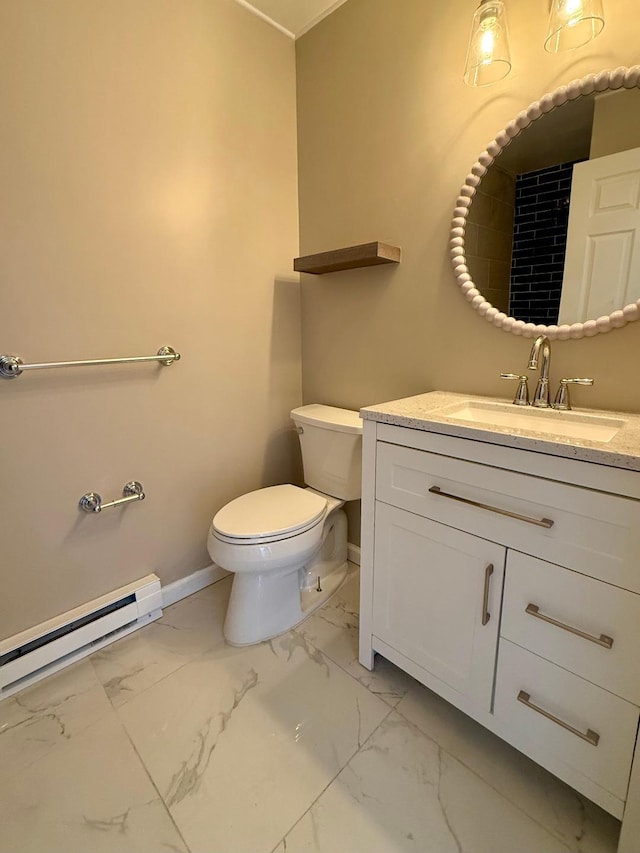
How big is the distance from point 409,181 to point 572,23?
56 centimetres

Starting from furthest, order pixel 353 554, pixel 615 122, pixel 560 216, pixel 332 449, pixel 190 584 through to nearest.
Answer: pixel 353 554 < pixel 190 584 < pixel 332 449 < pixel 560 216 < pixel 615 122

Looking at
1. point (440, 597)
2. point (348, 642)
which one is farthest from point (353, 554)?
point (440, 597)

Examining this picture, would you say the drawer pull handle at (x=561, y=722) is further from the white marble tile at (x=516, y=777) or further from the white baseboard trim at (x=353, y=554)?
the white baseboard trim at (x=353, y=554)

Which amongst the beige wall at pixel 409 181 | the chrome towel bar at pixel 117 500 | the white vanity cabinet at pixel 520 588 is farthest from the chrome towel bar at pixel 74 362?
the white vanity cabinet at pixel 520 588

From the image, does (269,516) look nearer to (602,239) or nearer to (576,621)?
(576,621)

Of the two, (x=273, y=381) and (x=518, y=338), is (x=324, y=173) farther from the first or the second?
(x=518, y=338)

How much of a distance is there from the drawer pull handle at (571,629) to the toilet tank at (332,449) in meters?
0.78

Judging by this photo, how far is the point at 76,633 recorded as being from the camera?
54.6 inches

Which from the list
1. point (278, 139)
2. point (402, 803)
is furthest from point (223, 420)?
point (402, 803)

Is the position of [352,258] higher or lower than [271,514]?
higher

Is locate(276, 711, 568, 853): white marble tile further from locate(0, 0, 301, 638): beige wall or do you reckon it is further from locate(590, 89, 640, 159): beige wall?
locate(590, 89, 640, 159): beige wall

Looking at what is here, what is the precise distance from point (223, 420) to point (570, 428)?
1281 millimetres

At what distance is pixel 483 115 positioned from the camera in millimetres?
1261

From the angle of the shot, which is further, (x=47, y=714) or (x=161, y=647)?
(x=161, y=647)
